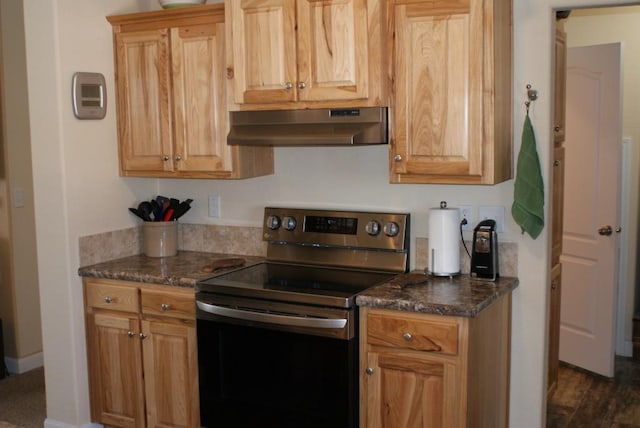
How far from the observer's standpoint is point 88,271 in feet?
11.6

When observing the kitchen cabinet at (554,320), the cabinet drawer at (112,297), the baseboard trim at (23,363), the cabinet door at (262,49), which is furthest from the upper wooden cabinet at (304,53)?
the baseboard trim at (23,363)

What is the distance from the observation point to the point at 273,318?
117 inches

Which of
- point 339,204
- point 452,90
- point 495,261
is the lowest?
point 495,261

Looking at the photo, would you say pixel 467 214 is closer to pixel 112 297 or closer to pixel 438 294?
pixel 438 294

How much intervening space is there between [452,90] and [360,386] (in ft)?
4.03

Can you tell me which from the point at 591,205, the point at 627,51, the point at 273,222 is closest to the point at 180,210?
the point at 273,222

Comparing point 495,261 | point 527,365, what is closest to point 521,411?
point 527,365

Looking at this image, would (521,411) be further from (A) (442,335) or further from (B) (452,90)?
(B) (452,90)

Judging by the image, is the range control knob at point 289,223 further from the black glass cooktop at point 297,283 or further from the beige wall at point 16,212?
the beige wall at point 16,212

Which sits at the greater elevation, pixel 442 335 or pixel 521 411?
pixel 442 335

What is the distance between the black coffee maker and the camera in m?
3.04

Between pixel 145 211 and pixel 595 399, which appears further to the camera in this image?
pixel 595 399

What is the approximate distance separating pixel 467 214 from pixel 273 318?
3.23 feet

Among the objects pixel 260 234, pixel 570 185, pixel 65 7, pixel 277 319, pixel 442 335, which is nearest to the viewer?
pixel 442 335
